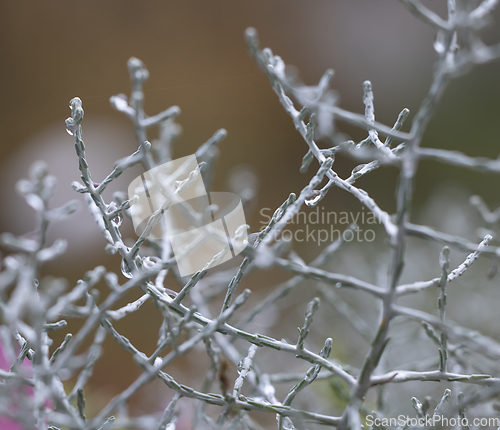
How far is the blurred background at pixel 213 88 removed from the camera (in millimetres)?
867

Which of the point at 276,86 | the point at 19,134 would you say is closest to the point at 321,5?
the point at 19,134

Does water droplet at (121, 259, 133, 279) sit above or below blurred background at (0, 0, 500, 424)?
below

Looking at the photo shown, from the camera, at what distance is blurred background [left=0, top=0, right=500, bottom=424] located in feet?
2.84

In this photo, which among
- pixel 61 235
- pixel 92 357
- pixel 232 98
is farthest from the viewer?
pixel 232 98

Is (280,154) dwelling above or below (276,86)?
above

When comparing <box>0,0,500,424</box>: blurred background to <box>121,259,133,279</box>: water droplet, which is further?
<box>0,0,500,424</box>: blurred background

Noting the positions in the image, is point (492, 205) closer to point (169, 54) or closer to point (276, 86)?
point (169, 54)

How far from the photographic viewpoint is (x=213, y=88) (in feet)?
3.11

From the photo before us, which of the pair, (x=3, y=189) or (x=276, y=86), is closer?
(x=276, y=86)

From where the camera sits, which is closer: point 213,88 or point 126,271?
point 126,271

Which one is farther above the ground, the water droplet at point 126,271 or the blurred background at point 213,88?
the blurred background at point 213,88

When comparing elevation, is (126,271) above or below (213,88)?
below

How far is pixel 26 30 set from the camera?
2.85 ft

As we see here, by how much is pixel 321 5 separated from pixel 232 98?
26cm
